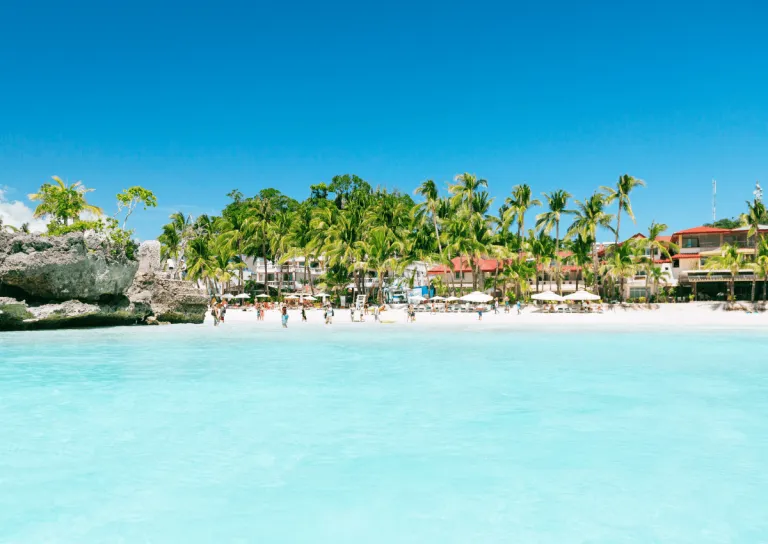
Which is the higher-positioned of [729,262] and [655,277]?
[729,262]

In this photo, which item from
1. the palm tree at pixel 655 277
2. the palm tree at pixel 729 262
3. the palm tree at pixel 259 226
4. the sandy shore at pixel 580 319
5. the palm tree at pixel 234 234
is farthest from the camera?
the palm tree at pixel 234 234

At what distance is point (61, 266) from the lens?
26.7 metres

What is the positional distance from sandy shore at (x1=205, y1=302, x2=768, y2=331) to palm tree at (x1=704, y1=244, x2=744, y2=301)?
3.52m

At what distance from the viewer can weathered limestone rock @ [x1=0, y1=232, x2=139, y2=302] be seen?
2605cm

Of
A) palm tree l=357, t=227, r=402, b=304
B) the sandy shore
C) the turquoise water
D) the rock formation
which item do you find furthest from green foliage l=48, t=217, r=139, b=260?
palm tree l=357, t=227, r=402, b=304

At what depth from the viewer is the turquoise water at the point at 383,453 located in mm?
5820

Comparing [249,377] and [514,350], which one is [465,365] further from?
[249,377]

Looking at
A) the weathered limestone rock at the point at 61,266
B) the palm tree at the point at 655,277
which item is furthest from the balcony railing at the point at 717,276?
the weathered limestone rock at the point at 61,266

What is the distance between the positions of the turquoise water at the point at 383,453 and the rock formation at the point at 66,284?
1162 centimetres

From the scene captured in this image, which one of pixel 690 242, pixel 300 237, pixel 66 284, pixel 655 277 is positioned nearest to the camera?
pixel 66 284

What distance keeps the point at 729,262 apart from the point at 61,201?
46.9 m

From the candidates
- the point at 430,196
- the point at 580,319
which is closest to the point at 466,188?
the point at 430,196

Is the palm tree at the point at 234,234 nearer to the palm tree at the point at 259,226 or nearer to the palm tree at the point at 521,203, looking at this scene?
the palm tree at the point at 259,226

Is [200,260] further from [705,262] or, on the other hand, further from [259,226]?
[705,262]
